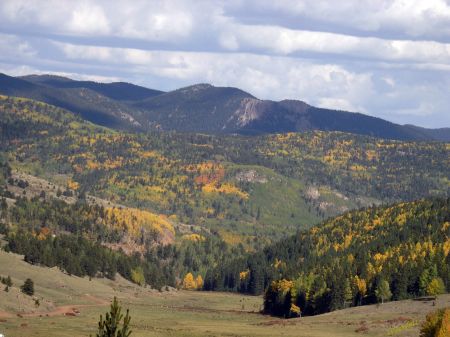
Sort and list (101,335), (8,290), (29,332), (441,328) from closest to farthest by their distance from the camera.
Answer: (101,335)
(441,328)
(29,332)
(8,290)

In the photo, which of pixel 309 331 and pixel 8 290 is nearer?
pixel 309 331

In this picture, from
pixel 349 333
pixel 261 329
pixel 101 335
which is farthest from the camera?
pixel 261 329

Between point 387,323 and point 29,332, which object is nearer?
point 29,332

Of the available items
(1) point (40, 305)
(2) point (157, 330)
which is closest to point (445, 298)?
(2) point (157, 330)

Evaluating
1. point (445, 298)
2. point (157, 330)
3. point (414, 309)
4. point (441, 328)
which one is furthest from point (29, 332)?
point (445, 298)

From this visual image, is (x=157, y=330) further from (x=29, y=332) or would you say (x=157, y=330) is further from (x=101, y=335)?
(x=101, y=335)

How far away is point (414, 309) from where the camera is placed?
7456 inches

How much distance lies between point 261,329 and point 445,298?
157 feet

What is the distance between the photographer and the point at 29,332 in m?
145

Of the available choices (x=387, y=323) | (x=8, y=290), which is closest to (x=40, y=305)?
(x=8, y=290)

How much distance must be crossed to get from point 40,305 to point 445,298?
91988mm

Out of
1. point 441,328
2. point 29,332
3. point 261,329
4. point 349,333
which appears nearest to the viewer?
point 441,328

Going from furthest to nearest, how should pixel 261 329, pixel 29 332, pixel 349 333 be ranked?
pixel 261 329
pixel 349 333
pixel 29 332

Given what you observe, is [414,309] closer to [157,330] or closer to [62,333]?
[157,330]
